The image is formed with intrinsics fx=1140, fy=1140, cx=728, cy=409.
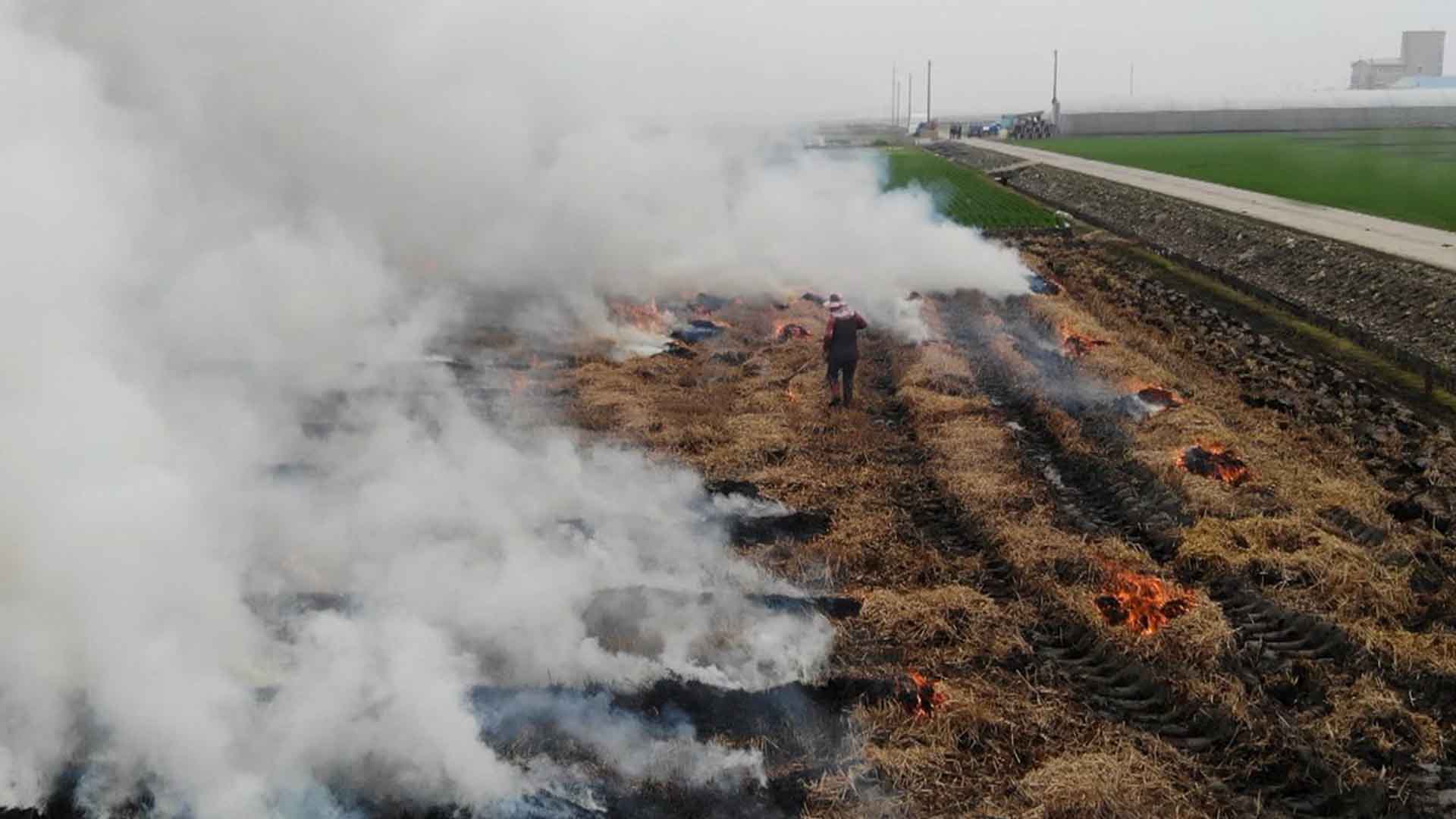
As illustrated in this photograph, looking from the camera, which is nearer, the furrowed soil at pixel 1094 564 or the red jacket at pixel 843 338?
the furrowed soil at pixel 1094 564

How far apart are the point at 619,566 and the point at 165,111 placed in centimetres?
960

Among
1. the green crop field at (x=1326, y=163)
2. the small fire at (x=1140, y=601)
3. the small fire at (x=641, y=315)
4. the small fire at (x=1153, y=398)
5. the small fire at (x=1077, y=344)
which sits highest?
the green crop field at (x=1326, y=163)

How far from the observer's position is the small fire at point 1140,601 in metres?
8.77

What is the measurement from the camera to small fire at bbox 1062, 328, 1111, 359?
57.4 ft

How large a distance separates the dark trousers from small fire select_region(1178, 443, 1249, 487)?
428cm

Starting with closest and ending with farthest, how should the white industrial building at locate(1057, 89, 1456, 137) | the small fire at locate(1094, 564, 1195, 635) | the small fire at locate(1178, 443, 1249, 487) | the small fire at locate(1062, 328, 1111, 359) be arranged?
the small fire at locate(1094, 564, 1195, 635)
the small fire at locate(1178, 443, 1249, 487)
the small fire at locate(1062, 328, 1111, 359)
the white industrial building at locate(1057, 89, 1456, 137)

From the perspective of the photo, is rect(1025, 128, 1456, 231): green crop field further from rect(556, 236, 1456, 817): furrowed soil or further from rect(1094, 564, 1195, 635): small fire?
rect(1094, 564, 1195, 635): small fire

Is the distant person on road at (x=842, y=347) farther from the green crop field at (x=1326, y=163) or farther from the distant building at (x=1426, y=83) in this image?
the distant building at (x=1426, y=83)

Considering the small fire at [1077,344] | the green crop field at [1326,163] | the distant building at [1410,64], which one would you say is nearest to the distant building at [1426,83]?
the distant building at [1410,64]

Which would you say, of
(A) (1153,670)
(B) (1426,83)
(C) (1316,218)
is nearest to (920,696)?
(A) (1153,670)

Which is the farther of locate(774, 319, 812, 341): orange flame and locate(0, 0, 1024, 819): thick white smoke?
locate(774, 319, 812, 341): orange flame

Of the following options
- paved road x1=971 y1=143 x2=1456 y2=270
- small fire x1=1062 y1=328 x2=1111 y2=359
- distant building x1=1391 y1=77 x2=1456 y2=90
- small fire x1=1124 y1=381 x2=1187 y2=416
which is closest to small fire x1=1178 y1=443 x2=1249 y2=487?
small fire x1=1124 y1=381 x2=1187 y2=416

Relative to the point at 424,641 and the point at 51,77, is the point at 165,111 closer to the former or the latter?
the point at 51,77

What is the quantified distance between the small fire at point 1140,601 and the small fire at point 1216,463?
2.64 metres
